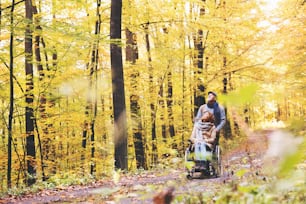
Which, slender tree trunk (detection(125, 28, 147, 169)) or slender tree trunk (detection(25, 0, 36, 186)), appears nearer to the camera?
slender tree trunk (detection(25, 0, 36, 186))

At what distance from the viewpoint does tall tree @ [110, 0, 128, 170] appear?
11227 millimetres

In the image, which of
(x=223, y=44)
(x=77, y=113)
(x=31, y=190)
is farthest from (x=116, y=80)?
(x=223, y=44)

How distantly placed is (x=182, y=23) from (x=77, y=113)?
494 centimetres

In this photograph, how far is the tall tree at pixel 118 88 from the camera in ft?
36.8

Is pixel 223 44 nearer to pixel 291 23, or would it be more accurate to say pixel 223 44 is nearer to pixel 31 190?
pixel 291 23

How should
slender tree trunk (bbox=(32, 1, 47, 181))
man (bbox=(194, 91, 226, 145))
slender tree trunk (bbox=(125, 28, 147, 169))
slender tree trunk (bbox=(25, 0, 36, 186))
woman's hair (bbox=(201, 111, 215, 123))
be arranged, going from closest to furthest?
woman's hair (bbox=(201, 111, 215, 123)) < man (bbox=(194, 91, 226, 145)) < slender tree trunk (bbox=(25, 0, 36, 186)) < slender tree trunk (bbox=(32, 1, 47, 181)) < slender tree trunk (bbox=(125, 28, 147, 169))

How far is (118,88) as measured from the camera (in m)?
11.5

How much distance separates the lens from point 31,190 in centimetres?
886

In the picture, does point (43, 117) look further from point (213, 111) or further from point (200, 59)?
point (213, 111)

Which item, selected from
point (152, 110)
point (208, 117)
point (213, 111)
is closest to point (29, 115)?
point (213, 111)

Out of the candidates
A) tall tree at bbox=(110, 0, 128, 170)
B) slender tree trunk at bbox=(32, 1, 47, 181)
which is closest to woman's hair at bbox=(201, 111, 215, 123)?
tall tree at bbox=(110, 0, 128, 170)

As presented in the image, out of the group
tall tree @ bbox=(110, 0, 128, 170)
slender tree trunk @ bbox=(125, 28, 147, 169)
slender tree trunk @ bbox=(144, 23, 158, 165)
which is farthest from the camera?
slender tree trunk @ bbox=(144, 23, 158, 165)

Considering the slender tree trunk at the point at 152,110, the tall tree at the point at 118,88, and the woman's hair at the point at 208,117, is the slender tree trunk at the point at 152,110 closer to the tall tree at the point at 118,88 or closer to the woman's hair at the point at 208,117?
the tall tree at the point at 118,88

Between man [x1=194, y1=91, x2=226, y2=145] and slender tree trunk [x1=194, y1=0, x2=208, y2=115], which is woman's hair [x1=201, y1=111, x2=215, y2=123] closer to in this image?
man [x1=194, y1=91, x2=226, y2=145]
